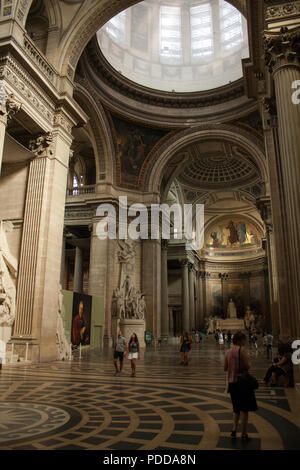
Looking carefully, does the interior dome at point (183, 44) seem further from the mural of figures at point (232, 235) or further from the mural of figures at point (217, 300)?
the mural of figures at point (217, 300)

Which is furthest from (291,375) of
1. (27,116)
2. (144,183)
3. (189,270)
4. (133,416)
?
(189,270)

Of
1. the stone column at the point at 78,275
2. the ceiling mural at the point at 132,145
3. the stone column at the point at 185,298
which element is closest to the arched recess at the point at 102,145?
the ceiling mural at the point at 132,145

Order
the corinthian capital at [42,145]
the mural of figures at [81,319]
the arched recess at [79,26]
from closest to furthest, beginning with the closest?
1. the corinthian capital at [42,145]
2. the arched recess at [79,26]
3. the mural of figures at [81,319]

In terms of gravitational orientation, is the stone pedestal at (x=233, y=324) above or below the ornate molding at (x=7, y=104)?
below

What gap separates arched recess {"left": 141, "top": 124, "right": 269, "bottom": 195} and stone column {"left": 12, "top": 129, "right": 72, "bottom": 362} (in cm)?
1190

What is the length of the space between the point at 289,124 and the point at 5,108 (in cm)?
693

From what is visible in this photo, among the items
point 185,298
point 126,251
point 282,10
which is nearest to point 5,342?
point 282,10

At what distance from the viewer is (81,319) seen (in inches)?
631

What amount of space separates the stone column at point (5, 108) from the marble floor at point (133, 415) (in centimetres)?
581

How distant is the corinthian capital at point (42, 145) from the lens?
11594 mm

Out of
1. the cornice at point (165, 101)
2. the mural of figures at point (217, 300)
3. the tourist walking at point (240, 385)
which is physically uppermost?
the cornice at point (165, 101)

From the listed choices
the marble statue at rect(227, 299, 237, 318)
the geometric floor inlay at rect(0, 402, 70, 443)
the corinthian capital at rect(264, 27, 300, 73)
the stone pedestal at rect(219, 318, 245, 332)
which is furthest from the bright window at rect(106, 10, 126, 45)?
the marble statue at rect(227, 299, 237, 318)

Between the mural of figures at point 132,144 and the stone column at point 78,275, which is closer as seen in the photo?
the mural of figures at point 132,144

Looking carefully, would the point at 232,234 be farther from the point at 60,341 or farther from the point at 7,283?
the point at 7,283
